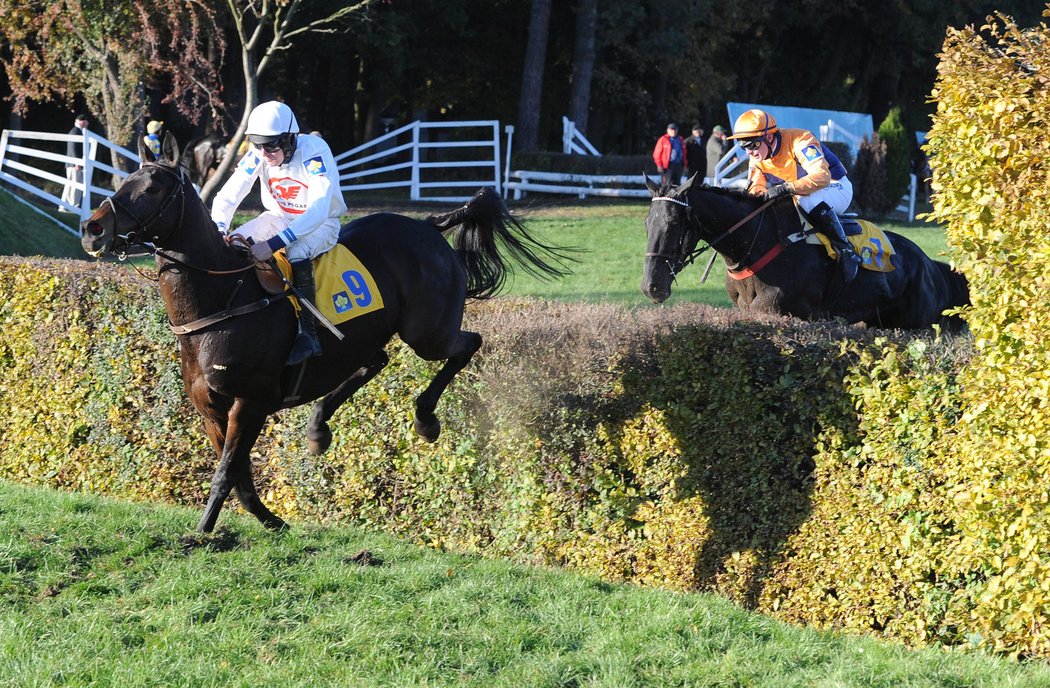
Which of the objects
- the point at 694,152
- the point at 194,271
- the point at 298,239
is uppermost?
the point at 694,152

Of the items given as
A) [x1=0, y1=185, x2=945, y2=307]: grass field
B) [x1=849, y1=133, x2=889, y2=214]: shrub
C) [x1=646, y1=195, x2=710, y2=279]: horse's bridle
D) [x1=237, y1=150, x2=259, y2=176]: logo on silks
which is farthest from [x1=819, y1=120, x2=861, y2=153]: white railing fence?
[x1=237, y1=150, x2=259, y2=176]: logo on silks

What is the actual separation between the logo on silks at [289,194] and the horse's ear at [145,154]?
0.75 metres

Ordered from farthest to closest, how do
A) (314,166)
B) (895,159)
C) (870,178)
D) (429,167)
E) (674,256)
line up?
(429,167) < (895,159) < (870,178) < (674,256) < (314,166)

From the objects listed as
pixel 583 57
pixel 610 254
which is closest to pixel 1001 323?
pixel 610 254

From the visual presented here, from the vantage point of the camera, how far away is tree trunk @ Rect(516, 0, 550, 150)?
28.2m

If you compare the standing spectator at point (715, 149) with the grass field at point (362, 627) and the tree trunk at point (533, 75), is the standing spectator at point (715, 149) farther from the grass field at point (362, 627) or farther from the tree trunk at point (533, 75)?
the grass field at point (362, 627)

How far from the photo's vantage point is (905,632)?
5332 millimetres

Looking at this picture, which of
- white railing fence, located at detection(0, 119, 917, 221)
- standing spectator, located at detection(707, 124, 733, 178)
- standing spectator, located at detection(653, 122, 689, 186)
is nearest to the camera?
standing spectator, located at detection(653, 122, 689, 186)

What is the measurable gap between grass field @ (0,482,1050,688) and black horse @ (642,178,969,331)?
8.64 ft

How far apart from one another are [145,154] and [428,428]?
2.21 metres

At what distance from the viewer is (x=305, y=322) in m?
6.36

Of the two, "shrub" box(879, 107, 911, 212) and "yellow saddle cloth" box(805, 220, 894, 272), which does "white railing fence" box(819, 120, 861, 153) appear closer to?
"shrub" box(879, 107, 911, 212)

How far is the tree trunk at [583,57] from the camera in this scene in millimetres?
28609

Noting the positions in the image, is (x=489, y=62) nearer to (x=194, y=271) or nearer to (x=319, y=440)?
(x=319, y=440)
